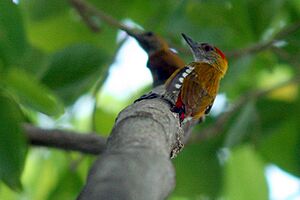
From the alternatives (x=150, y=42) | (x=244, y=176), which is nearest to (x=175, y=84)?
(x=150, y=42)

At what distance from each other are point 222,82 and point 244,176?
2.63ft

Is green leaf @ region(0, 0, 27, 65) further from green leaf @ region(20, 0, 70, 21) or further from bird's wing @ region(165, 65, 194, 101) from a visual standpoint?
green leaf @ region(20, 0, 70, 21)

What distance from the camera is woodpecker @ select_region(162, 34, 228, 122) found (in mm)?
2023

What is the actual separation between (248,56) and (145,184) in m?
2.03

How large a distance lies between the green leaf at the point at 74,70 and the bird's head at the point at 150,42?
236 mm

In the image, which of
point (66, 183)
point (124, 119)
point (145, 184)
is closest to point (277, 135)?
point (66, 183)

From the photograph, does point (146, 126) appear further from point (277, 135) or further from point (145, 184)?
point (277, 135)

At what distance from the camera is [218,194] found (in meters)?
3.54

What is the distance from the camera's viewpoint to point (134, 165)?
115 cm

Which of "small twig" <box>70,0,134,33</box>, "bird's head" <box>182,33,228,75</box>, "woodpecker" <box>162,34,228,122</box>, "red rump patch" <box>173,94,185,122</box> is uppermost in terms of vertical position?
"red rump patch" <box>173,94,185,122</box>

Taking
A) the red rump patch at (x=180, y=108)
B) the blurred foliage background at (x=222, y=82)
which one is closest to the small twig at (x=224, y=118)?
the blurred foliage background at (x=222, y=82)

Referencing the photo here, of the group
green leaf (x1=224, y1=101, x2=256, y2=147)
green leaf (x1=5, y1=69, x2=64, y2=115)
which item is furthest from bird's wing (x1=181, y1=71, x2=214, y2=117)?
green leaf (x1=224, y1=101, x2=256, y2=147)

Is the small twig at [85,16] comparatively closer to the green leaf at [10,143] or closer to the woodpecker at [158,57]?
the woodpecker at [158,57]

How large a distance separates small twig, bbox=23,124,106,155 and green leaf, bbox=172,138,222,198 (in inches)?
18.7
